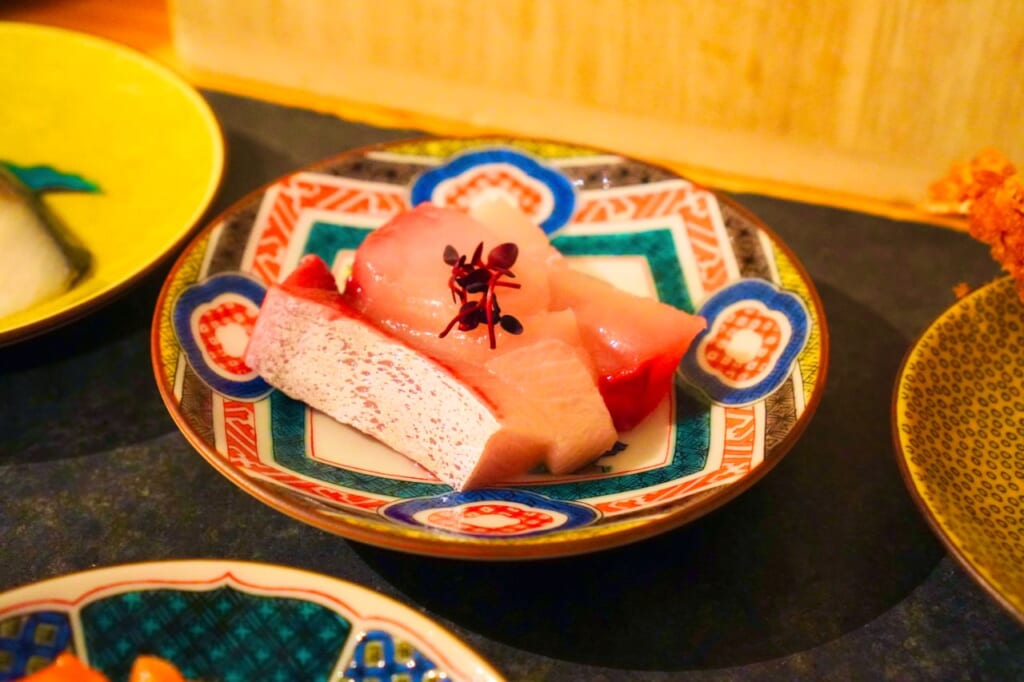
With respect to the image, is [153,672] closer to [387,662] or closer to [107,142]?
[387,662]

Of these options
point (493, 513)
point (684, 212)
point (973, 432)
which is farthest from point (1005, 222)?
point (493, 513)

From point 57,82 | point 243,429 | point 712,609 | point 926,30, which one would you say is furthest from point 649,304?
point 57,82

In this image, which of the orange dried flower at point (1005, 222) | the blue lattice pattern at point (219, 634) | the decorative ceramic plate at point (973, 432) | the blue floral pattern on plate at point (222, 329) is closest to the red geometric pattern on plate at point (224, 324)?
the blue floral pattern on plate at point (222, 329)

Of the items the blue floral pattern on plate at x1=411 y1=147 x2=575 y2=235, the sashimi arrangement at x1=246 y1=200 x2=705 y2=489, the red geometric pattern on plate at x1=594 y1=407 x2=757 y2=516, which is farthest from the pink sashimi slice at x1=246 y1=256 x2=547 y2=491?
the blue floral pattern on plate at x1=411 y1=147 x2=575 y2=235

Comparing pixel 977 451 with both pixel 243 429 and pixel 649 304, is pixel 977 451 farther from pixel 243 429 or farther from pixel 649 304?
pixel 243 429

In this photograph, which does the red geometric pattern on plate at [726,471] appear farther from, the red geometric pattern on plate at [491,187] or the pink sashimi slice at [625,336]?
the red geometric pattern on plate at [491,187]
